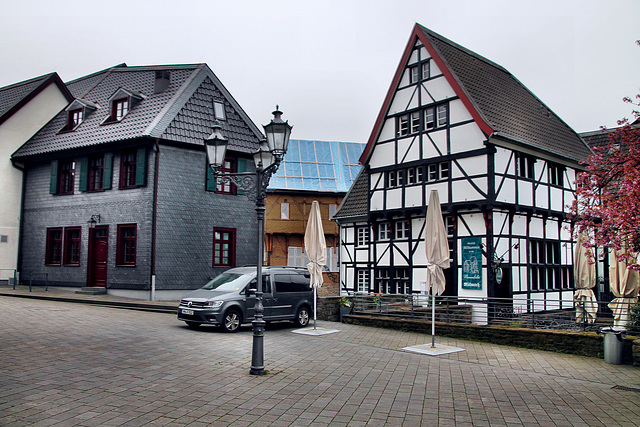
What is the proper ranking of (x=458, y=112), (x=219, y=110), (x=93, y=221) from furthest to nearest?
(x=219, y=110) < (x=93, y=221) < (x=458, y=112)

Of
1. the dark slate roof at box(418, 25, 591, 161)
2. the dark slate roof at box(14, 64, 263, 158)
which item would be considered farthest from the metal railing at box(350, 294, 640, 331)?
the dark slate roof at box(14, 64, 263, 158)

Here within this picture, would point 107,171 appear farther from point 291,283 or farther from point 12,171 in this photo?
point 291,283

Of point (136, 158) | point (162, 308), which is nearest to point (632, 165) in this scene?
point (162, 308)

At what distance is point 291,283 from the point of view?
1614 centimetres

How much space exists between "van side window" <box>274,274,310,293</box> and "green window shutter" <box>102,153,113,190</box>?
438 inches

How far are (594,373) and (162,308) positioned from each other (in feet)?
45.5

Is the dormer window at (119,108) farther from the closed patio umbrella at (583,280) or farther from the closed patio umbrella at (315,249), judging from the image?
the closed patio umbrella at (583,280)

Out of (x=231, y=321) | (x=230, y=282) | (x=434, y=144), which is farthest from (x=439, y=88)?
(x=231, y=321)

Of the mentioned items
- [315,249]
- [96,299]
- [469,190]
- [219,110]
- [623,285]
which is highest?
[219,110]

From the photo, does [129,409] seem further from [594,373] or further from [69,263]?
[69,263]

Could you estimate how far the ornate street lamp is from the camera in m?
9.09

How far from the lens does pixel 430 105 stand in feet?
73.1

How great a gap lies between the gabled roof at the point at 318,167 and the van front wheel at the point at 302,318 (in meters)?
21.7

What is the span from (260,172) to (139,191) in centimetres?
1373
